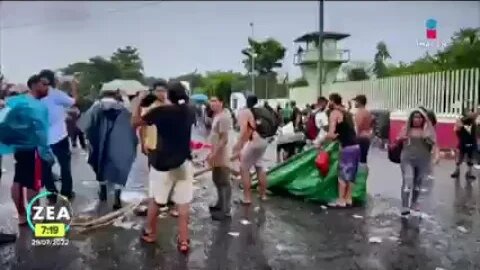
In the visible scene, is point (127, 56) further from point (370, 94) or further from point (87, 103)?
point (87, 103)

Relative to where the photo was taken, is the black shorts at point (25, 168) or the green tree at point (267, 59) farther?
the green tree at point (267, 59)

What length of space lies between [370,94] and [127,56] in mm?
9869

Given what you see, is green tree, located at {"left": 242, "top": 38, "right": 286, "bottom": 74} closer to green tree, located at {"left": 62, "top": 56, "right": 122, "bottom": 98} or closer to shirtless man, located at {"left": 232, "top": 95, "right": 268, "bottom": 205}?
green tree, located at {"left": 62, "top": 56, "right": 122, "bottom": 98}

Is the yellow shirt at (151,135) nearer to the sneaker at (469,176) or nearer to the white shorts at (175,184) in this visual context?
the white shorts at (175,184)

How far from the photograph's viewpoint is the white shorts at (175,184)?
Result: 680 centimetres

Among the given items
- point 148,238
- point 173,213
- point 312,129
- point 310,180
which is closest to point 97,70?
point 312,129

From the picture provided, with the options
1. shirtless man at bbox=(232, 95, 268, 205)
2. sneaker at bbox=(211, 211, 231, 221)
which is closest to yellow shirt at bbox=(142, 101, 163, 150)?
sneaker at bbox=(211, 211, 231, 221)

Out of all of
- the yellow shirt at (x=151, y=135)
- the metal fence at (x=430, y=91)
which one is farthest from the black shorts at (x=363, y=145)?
the metal fence at (x=430, y=91)

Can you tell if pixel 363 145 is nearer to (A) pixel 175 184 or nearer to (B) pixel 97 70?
(A) pixel 175 184

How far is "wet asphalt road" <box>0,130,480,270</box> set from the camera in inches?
248

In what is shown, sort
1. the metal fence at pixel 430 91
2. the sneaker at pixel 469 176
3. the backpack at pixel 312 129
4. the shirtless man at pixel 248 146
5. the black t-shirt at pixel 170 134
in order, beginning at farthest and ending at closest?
the metal fence at pixel 430 91 < the sneaker at pixel 469 176 < the backpack at pixel 312 129 < the shirtless man at pixel 248 146 < the black t-shirt at pixel 170 134

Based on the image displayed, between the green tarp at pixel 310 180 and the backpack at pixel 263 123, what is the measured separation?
0.86 metres

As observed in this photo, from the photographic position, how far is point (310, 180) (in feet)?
33.4

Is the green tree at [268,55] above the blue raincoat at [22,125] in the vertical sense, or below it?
above
